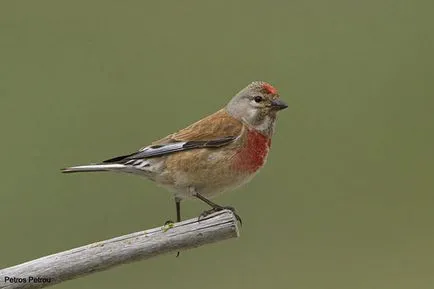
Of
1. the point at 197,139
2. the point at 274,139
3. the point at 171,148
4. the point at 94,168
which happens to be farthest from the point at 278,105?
the point at 274,139

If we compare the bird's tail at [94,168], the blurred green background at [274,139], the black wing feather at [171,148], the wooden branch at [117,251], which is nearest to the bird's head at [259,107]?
the black wing feather at [171,148]

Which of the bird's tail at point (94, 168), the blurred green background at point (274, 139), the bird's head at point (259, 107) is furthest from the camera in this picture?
the blurred green background at point (274, 139)

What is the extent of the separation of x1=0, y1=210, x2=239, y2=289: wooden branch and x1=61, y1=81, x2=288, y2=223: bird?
20.1 inches

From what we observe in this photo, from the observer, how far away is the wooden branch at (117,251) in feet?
9.66

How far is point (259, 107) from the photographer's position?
12.9 feet

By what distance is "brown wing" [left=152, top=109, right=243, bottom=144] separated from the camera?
12.5 feet

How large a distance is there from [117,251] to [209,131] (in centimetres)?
93

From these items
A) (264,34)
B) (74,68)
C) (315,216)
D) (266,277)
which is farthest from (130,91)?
(266,277)

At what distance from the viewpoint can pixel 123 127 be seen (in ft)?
24.5

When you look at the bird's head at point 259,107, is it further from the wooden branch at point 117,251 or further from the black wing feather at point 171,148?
the wooden branch at point 117,251

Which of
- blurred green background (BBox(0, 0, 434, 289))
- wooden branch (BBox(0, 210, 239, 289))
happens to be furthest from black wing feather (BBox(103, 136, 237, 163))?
blurred green background (BBox(0, 0, 434, 289))

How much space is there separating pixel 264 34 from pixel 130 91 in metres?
1.46

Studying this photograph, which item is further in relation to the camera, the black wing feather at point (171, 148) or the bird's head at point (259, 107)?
the bird's head at point (259, 107)

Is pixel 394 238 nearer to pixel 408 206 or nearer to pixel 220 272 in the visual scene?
pixel 408 206
